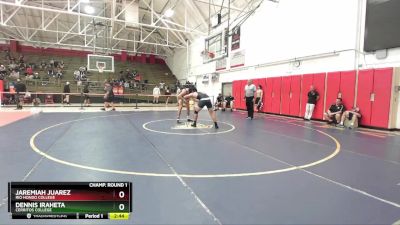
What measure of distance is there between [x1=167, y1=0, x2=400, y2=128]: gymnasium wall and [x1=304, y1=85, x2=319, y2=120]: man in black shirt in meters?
1.26

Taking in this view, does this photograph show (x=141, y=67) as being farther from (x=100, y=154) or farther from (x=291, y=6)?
(x=100, y=154)

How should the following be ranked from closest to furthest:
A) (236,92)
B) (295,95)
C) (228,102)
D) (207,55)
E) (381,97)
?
(381,97)
(295,95)
(236,92)
(228,102)
(207,55)

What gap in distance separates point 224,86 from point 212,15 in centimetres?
543

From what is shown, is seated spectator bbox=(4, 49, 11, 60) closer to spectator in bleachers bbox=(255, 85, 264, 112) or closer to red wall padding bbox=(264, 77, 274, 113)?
spectator in bleachers bbox=(255, 85, 264, 112)

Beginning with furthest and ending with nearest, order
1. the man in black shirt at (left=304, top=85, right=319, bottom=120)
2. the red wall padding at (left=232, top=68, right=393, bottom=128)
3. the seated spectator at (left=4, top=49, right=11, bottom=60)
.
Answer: the seated spectator at (left=4, top=49, right=11, bottom=60)
the man in black shirt at (left=304, top=85, right=319, bottom=120)
the red wall padding at (left=232, top=68, right=393, bottom=128)

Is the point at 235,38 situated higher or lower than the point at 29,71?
higher

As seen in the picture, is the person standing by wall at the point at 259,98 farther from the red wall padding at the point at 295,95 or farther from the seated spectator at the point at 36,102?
the seated spectator at the point at 36,102

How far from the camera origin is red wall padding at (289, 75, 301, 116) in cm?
1207

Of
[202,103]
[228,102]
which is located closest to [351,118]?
[202,103]

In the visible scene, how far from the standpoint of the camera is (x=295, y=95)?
482 inches

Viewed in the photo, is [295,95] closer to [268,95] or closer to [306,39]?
[268,95]

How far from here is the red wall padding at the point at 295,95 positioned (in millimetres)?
12070

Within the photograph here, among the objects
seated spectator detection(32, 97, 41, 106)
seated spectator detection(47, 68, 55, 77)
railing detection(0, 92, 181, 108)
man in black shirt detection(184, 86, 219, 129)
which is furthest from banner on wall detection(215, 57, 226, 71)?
seated spectator detection(47, 68, 55, 77)
